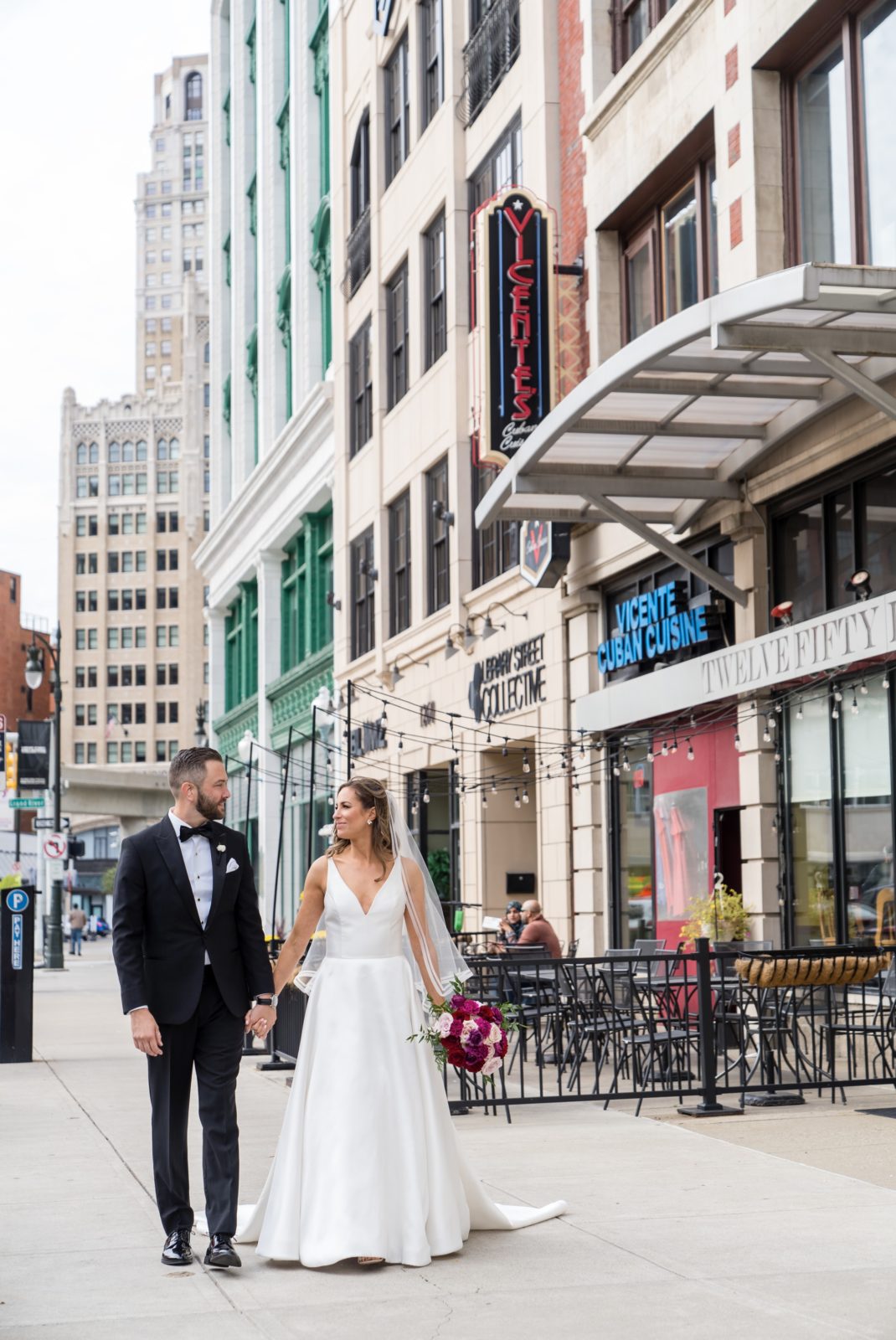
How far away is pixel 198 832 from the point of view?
7.44m

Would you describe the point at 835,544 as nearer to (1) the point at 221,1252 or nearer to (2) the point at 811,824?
(2) the point at 811,824

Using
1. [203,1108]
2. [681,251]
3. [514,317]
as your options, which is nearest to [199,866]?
[203,1108]

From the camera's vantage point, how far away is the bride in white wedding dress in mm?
7234

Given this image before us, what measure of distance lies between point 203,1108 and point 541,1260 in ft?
5.04

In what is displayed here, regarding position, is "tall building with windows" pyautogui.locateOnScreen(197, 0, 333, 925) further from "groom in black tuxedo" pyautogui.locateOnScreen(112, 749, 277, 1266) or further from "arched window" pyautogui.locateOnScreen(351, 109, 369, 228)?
"groom in black tuxedo" pyautogui.locateOnScreen(112, 749, 277, 1266)

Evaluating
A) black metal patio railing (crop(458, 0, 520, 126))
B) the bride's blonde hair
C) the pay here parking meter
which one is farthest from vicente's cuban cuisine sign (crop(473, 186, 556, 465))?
the bride's blonde hair

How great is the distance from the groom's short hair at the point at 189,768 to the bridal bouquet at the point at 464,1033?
59.6 inches

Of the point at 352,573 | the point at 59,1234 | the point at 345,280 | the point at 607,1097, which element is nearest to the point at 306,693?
the point at 352,573

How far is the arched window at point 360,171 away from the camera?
111 feet

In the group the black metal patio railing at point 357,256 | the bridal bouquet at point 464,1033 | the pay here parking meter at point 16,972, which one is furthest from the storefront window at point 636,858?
the black metal patio railing at point 357,256

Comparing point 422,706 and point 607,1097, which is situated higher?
point 422,706

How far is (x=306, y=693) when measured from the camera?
40.3 metres

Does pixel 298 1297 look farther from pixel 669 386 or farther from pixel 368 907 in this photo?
pixel 669 386

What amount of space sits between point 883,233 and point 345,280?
21786mm
